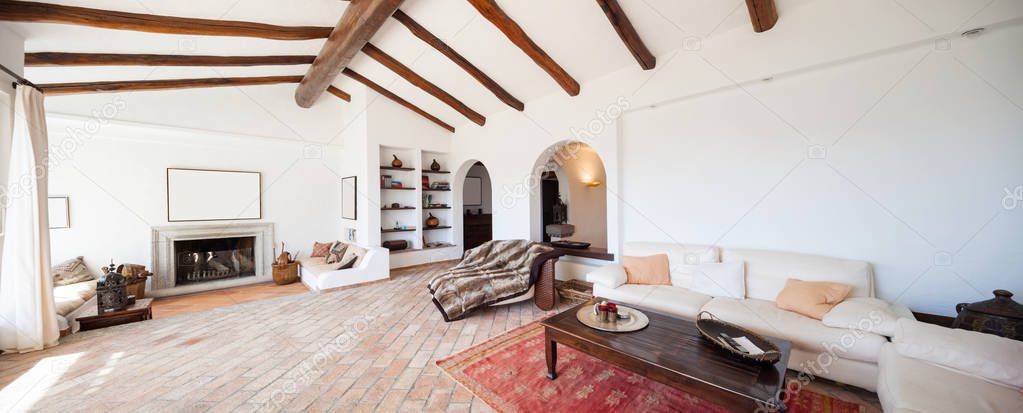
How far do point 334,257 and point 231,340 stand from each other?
2.59 meters

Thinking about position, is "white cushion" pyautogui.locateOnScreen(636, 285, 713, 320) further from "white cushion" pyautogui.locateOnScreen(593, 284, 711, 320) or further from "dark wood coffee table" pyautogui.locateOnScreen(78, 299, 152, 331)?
"dark wood coffee table" pyautogui.locateOnScreen(78, 299, 152, 331)

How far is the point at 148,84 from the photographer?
4.23 metres

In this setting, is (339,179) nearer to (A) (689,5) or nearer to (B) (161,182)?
(B) (161,182)

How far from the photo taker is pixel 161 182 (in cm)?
492

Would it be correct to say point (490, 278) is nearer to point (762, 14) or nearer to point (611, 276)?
point (611, 276)

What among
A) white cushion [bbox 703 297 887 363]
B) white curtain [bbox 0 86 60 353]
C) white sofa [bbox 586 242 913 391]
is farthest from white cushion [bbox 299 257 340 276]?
white cushion [bbox 703 297 887 363]

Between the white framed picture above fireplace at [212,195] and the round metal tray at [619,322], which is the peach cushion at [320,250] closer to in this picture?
the white framed picture above fireplace at [212,195]

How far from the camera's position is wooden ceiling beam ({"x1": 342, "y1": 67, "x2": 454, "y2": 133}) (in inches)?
220

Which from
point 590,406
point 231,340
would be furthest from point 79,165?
point 590,406

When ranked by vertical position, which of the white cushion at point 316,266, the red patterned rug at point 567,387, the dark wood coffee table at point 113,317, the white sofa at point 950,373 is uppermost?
the white sofa at point 950,373

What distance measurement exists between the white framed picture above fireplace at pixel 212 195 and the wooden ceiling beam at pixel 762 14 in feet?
23.3

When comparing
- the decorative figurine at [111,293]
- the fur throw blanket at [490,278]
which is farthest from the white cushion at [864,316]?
the decorative figurine at [111,293]

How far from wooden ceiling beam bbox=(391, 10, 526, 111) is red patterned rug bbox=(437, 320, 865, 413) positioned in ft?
11.9

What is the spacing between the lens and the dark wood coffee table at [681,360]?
1.61 meters
